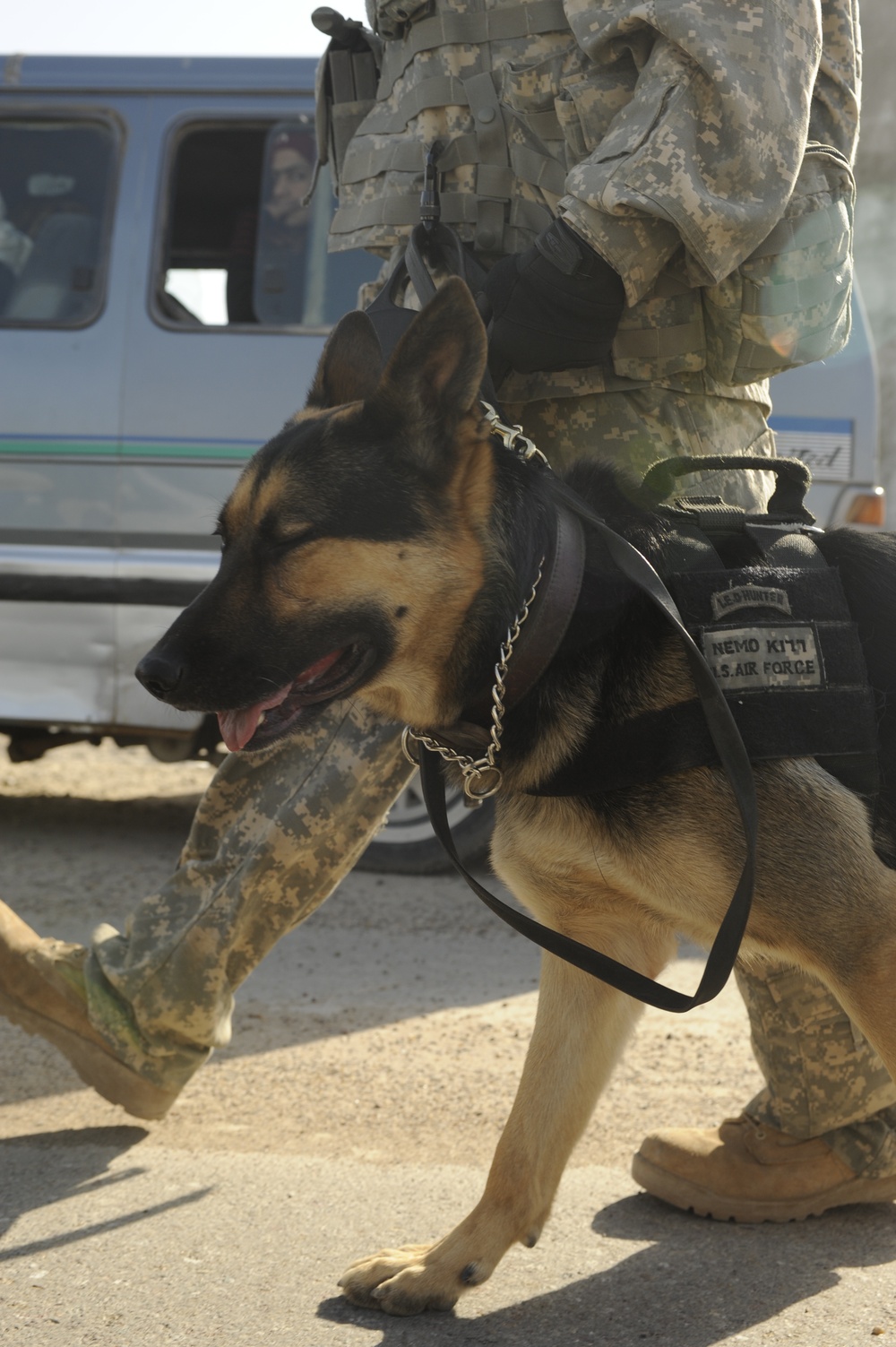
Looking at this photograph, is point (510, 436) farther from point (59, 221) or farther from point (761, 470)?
point (59, 221)

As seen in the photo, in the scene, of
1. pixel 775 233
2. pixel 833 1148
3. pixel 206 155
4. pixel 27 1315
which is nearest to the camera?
pixel 27 1315

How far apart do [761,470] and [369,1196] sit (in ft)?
5.22

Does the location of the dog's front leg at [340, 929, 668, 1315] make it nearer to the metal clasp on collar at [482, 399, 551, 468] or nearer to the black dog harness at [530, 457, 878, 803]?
the black dog harness at [530, 457, 878, 803]

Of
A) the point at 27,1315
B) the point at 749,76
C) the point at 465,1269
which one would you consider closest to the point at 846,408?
the point at 749,76

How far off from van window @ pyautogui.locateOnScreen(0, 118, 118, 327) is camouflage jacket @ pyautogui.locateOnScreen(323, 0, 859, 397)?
292 cm

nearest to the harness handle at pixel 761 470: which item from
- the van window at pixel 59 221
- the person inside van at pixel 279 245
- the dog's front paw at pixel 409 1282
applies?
the dog's front paw at pixel 409 1282

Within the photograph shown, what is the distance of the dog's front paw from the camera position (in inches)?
88.0

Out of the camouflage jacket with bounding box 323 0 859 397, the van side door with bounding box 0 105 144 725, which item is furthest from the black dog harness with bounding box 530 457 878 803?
the van side door with bounding box 0 105 144 725

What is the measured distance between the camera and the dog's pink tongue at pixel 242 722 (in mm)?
2135

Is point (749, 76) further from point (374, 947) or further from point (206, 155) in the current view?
point (206, 155)

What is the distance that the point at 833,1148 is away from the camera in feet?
8.66

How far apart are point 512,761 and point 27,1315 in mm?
1173

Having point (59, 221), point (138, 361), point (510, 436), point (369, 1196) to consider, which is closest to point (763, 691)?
point (510, 436)

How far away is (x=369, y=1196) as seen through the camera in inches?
104
